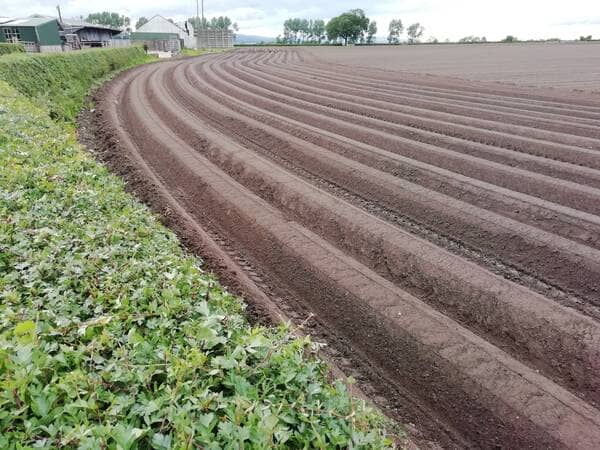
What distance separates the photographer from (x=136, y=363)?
255 cm

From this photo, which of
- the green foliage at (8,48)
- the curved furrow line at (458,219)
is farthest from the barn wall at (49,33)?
the curved furrow line at (458,219)

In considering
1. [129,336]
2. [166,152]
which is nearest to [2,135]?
[166,152]

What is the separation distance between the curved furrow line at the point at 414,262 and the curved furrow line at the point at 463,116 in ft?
22.3

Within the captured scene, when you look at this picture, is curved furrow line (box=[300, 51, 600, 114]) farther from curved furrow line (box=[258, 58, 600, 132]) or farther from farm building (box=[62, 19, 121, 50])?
farm building (box=[62, 19, 121, 50])

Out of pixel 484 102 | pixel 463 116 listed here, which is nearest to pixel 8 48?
pixel 463 116

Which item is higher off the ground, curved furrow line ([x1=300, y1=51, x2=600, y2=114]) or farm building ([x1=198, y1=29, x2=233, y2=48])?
farm building ([x1=198, y1=29, x2=233, y2=48])

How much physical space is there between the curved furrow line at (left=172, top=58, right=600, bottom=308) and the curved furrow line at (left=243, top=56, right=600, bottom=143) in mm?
4973

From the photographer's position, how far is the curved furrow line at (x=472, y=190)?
23.9 ft

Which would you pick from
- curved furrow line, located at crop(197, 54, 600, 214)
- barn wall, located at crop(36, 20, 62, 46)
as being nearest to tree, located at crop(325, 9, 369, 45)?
barn wall, located at crop(36, 20, 62, 46)

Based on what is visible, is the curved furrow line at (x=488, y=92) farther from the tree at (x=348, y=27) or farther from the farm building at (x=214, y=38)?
the tree at (x=348, y=27)

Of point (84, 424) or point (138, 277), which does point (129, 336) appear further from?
point (138, 277)

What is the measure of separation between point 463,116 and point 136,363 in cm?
1411

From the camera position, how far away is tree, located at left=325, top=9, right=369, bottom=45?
108 metres

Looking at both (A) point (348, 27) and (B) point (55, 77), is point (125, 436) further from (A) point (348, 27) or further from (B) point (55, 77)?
(A) point (348, 27)
